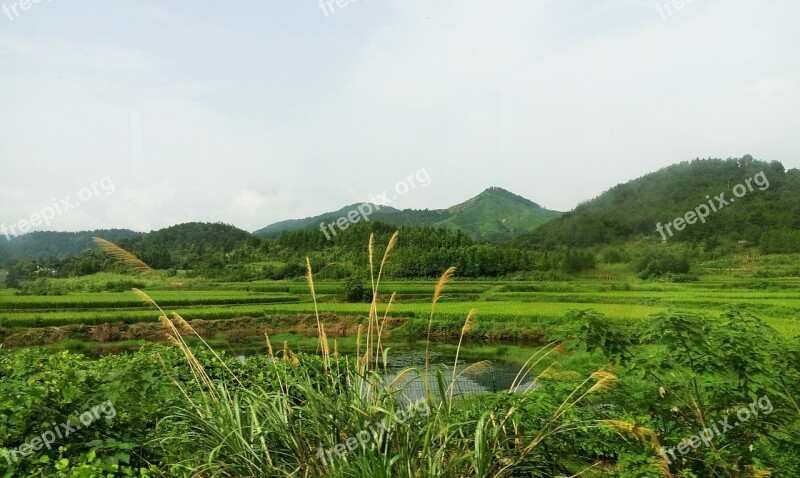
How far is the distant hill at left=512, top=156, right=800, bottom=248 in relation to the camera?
3092cm

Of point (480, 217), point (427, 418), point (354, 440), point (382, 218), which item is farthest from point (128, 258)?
point (480, 217)

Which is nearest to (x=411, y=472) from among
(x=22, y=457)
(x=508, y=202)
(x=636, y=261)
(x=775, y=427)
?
(x=22, y=457)

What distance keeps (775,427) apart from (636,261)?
3106cm

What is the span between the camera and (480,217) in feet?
321

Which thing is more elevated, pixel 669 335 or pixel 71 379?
pixel 71 379

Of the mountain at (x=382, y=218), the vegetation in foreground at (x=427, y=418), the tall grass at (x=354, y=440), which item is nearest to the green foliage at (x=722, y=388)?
the vegetation in foreground at (x=427, y=418)

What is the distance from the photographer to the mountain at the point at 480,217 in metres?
83.4

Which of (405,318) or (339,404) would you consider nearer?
(339,404)

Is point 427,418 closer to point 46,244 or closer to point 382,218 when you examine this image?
point 46,244

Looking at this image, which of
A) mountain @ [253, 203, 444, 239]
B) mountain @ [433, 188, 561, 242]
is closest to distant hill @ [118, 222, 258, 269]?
mountain @ [253, 203, 444, 239]

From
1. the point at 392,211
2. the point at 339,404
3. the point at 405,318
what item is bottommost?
the point at 405,318

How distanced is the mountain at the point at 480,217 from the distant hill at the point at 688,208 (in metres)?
35.1

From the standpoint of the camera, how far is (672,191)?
37.6 metres

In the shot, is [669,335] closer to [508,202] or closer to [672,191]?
[672,191]
